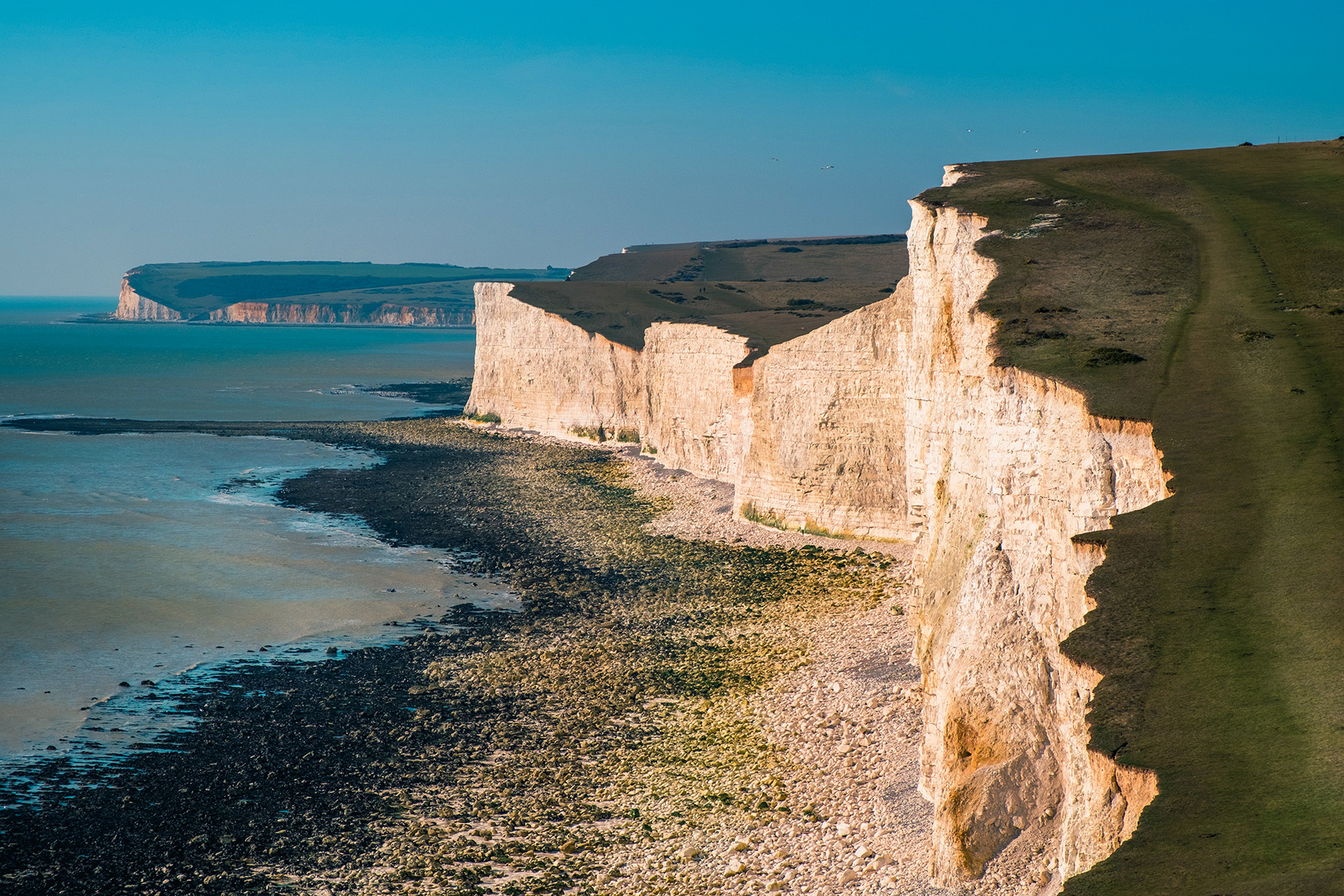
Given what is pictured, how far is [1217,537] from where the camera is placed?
11430mm

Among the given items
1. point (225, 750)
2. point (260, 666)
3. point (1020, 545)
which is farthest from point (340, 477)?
point (1020, 545)

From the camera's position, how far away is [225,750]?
1944 cm

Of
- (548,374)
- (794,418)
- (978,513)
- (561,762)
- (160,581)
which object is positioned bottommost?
(561,762)

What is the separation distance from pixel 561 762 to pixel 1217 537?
38.1ft

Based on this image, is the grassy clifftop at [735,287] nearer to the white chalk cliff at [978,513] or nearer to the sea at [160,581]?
the white chalk cliff at [978,513]

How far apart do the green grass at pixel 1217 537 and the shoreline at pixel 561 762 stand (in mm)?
4630

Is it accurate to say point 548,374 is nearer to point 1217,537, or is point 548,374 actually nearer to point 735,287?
point 735,287

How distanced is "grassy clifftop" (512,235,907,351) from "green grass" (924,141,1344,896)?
23.5 m

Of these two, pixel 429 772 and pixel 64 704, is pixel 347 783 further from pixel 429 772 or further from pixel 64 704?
pixel 64 704

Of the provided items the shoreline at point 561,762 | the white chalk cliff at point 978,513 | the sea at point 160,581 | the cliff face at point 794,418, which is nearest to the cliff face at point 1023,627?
the white chalk cliff at point 978,513

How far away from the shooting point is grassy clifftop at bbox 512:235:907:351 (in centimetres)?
5579

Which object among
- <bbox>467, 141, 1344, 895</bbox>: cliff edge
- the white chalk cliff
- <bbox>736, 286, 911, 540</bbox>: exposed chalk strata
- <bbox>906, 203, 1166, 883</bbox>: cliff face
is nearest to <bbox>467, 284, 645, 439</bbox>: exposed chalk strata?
<bbox>736, 286, 911, 540</bbox>: exposed chalk strata

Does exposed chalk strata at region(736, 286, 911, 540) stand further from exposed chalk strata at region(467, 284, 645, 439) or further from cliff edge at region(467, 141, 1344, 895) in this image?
exposed chalk strata at region(467, 284, 645, 439)

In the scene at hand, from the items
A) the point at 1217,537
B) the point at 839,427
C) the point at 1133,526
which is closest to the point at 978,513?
→ the point at 1133,526
